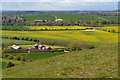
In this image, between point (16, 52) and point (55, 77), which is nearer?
point (55, 77)

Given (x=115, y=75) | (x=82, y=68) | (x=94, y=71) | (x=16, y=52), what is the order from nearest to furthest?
(x=115, y=75) < (x=94, y=71) < (x=82, y=68) < (x=16, y=52)

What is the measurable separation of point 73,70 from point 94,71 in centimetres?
116

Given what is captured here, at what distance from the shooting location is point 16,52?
37.8 m

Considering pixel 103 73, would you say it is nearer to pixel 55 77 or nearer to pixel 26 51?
pixel 55 77

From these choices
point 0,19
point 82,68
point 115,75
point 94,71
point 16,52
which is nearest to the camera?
point 115,75

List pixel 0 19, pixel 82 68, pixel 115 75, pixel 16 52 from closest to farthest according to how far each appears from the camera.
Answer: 1. pixel 115 75
2. pixel 82 68
3. pixel 16 52
4. pixel 0 19

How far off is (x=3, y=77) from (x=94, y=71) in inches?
188

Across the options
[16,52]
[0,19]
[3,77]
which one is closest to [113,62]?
[3,77]

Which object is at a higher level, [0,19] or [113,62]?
[0,19]

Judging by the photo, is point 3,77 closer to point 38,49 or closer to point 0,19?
point 38,49

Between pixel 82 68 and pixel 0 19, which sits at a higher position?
pixel 0 19

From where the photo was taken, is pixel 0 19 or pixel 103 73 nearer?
pixel 103 73

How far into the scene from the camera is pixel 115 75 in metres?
10.4

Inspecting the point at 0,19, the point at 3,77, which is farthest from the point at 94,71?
the point at 0,19
